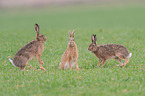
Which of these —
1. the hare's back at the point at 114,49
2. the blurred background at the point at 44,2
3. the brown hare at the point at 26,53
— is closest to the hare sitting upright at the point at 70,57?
the brown hare at the point at 26,53

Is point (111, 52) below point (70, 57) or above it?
above

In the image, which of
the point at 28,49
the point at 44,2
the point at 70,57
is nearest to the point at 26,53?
the point at 28,49

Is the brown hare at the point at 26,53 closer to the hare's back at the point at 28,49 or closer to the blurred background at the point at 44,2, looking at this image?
the hare's back at the point at 28,49

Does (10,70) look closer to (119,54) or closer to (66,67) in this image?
(66,67)

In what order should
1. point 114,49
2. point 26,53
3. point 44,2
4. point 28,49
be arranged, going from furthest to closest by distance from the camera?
point 44,2
point 114,49
point 28,49
point 26,53

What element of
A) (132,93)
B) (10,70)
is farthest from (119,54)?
(10,70)

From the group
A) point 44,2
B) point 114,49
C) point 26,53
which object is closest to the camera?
point 26,53

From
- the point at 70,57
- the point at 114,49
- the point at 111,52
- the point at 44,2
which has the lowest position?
the point at 70,57

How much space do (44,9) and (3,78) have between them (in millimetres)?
58375

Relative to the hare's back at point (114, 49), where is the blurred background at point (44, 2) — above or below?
above

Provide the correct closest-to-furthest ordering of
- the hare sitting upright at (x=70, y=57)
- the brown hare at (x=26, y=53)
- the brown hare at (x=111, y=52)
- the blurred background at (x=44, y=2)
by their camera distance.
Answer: the brown hare at (x=26, y=53) < the hare sitting upright at (x=70, y=57) < the brown hare at (x=111, y=52) < the blurred background at (x=44, y=2)

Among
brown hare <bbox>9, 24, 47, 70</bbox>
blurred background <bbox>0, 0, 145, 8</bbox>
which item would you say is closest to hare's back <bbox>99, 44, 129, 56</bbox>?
brown hare <bbox>9, 24, 47, 70</bbox>

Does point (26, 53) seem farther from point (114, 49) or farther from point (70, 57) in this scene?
point (114, 49)

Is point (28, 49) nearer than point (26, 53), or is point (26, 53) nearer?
point (26, 53)
